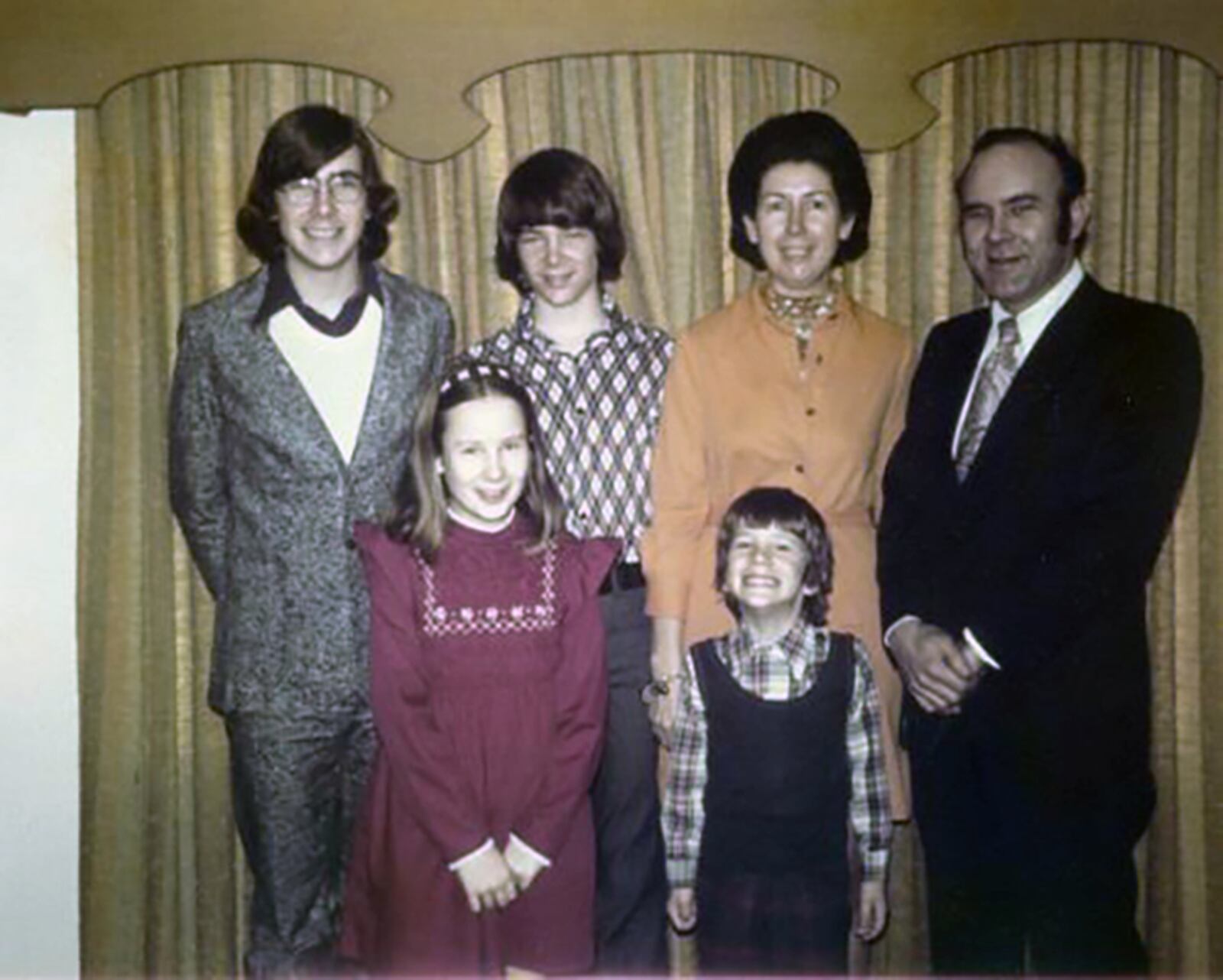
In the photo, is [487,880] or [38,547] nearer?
[487,880]

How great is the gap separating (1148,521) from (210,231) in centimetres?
132

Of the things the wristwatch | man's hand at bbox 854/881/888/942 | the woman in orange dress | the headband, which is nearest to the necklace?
the woman in orange dress

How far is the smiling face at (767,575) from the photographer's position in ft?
6.16

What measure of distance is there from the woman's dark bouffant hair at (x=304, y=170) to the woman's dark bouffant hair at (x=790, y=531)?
60cm

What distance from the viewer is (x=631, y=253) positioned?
1936 mm

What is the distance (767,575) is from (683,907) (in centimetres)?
47

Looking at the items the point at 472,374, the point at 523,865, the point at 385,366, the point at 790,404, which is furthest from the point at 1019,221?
the point at 523,865

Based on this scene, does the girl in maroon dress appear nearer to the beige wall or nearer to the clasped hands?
the clasped hands

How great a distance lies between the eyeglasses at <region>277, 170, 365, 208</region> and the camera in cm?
191

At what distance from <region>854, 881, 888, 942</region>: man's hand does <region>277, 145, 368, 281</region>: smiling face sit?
1.09 metres

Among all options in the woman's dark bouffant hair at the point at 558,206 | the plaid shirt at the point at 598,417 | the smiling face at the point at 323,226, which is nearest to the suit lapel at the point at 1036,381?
the plaid shirt at the point at 598,417

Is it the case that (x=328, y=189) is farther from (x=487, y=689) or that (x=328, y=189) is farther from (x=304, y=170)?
(x=487, y=689)

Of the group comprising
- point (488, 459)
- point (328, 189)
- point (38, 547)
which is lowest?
point (38, 547)

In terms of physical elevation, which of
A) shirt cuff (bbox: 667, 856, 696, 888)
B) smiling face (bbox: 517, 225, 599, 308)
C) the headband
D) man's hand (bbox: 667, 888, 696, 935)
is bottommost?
man's hand (bbox: 667, 888, 696, 935)
